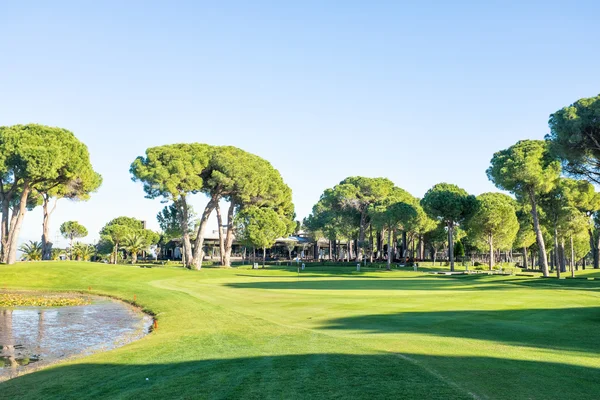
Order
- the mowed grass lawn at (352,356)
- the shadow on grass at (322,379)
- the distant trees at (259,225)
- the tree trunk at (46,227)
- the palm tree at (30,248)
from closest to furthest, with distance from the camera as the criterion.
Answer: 1. the shadow on grass at (322,379)
2. the mowed grass lawn at (352,356)
3. the tree trunk at (46,227)
4. the distant trees at (259,225)
5. the palm tree at (30,248)

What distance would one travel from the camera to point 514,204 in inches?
3108

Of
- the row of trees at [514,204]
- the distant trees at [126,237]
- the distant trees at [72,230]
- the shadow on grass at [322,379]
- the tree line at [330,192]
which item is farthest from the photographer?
the distant trees at [72,230]

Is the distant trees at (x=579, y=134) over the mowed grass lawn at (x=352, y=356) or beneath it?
over

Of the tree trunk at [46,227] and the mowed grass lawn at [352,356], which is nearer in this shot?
the mowed grass lawn at [352,356]

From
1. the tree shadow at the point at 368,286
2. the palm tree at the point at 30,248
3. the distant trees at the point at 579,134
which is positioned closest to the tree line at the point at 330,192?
the distant trees at the point at 579,134

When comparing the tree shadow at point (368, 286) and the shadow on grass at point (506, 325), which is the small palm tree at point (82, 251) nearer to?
the tree shadow at point (368, 286)

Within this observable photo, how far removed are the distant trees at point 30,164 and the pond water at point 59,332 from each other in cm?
2591

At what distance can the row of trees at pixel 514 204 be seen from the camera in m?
31.7

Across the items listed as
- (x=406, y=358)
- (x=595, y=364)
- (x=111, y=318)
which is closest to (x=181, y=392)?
(x=406, y=358)

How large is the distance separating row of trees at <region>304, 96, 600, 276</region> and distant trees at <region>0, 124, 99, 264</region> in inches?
1701

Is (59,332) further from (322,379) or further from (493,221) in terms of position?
(493,221)

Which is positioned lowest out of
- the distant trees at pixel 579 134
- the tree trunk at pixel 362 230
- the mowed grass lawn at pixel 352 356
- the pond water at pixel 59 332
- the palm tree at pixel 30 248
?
the pond water at pixel 59 332

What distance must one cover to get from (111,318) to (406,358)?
15656mm

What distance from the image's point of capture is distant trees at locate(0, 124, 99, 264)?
44969mm
